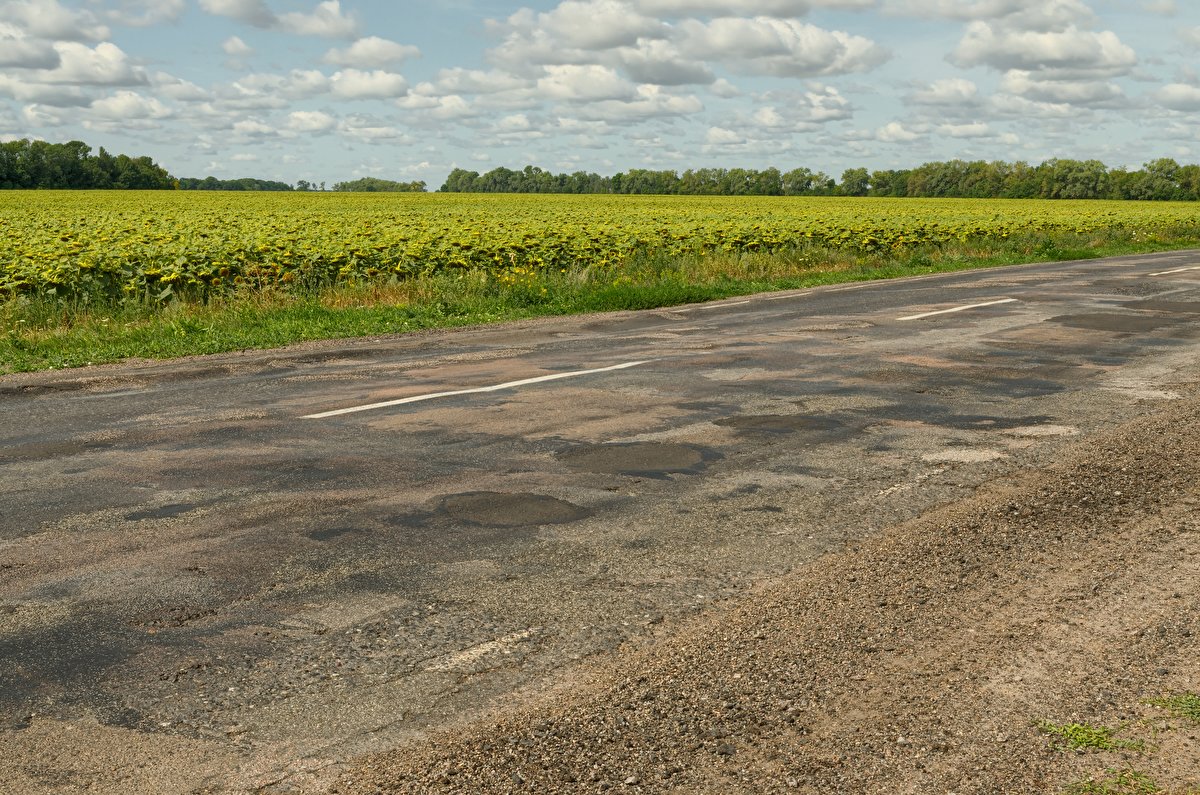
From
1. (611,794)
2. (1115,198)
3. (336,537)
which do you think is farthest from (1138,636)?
(1115,198)

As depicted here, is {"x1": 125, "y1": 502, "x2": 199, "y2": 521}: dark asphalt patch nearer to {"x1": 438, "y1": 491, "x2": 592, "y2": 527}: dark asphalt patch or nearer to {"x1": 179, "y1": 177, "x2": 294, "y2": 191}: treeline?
{"x1": 438, "y1": 491, "x2": 592, "y2": 527}: dark asphalt patch

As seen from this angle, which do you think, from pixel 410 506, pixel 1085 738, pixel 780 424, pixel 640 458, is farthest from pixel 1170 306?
pixel 1085 738

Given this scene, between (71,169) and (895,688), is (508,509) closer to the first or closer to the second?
(895,688)

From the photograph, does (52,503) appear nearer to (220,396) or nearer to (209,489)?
(209,489)

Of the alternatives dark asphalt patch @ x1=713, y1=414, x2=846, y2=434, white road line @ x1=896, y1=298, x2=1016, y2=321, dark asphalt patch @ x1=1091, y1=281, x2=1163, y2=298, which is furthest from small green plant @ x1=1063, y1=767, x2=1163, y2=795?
dark asphalt patch @ x1=1091, y1=281, x2=1163, y2=298

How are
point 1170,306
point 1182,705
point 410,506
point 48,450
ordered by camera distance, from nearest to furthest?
point 1182,705 → point 410,506 → point 48,450 → point 1170,306

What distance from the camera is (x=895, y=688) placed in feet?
12.8

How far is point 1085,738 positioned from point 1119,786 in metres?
0.28

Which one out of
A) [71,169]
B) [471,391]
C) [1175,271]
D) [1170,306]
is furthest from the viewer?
[71,169]

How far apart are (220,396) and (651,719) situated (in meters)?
6.87

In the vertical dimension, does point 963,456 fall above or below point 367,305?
below

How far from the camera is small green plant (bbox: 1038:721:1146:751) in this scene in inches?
137

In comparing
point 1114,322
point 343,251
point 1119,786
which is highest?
point 343,251

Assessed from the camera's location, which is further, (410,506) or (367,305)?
(367,305)
